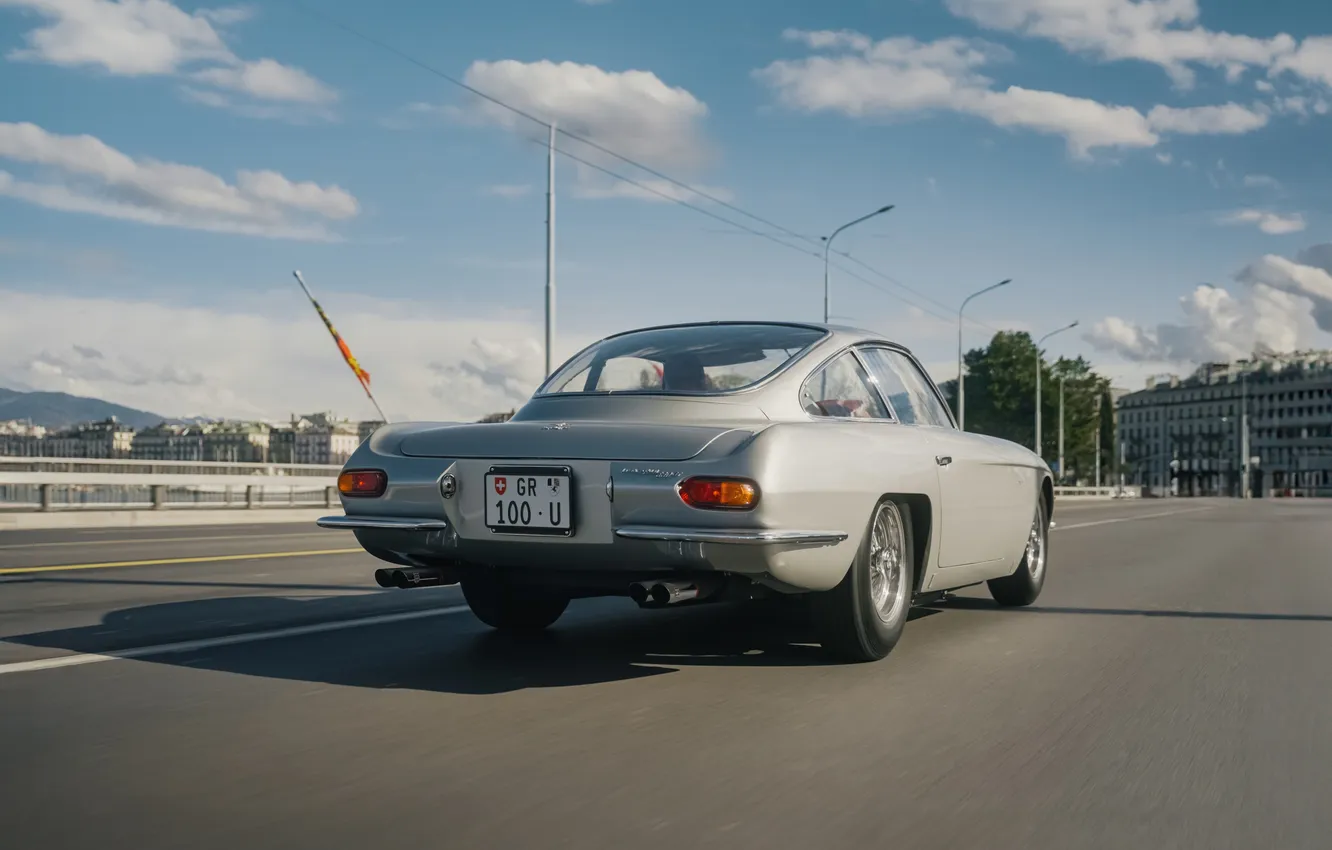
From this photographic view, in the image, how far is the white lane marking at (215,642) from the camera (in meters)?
5.45

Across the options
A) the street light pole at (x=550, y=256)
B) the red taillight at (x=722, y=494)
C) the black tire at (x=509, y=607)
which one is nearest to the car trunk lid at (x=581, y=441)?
the red taillight at (x=722, y=494)

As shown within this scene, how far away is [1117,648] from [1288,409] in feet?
642

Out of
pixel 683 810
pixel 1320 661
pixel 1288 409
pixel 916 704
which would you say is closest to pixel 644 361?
pixel 916 704

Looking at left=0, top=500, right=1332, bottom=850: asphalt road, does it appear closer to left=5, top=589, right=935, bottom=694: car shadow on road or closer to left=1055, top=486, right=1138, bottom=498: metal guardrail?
left=5, top=589, right=935, bottom=694: car shadow on road

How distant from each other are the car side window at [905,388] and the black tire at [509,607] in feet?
6.32

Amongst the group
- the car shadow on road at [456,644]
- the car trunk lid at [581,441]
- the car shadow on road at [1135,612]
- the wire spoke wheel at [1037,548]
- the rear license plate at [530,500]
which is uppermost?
the car trunk lid at [581,441]

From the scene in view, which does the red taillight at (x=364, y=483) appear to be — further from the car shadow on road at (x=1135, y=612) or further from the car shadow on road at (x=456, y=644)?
the car shadow on road at (x=1135, y=612)

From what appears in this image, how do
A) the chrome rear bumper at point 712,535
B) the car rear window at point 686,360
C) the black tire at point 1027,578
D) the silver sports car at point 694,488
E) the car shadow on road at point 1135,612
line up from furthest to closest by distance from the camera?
1. the black tire at point 1027,578
2. the car shadow on road at point 1135,612
3. the car rear window at point 686,360
4. the silver sports car at point 694,488
5. the chrome rear bumper at point 712,535

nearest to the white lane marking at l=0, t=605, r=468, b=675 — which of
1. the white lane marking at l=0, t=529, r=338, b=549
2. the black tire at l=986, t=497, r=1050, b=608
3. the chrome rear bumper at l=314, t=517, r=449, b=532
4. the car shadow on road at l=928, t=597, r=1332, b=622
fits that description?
the chrome rear bumper at l=314, t=517, r=449, b=532

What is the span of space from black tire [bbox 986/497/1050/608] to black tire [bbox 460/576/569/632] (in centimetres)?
312

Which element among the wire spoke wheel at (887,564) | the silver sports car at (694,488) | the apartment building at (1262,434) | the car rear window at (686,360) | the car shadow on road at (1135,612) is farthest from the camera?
the apartment building at (1262,434)

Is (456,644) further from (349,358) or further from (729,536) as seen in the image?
(349,358)

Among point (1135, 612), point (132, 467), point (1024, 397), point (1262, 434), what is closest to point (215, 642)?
point (1135, 612)

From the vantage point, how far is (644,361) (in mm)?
6301
